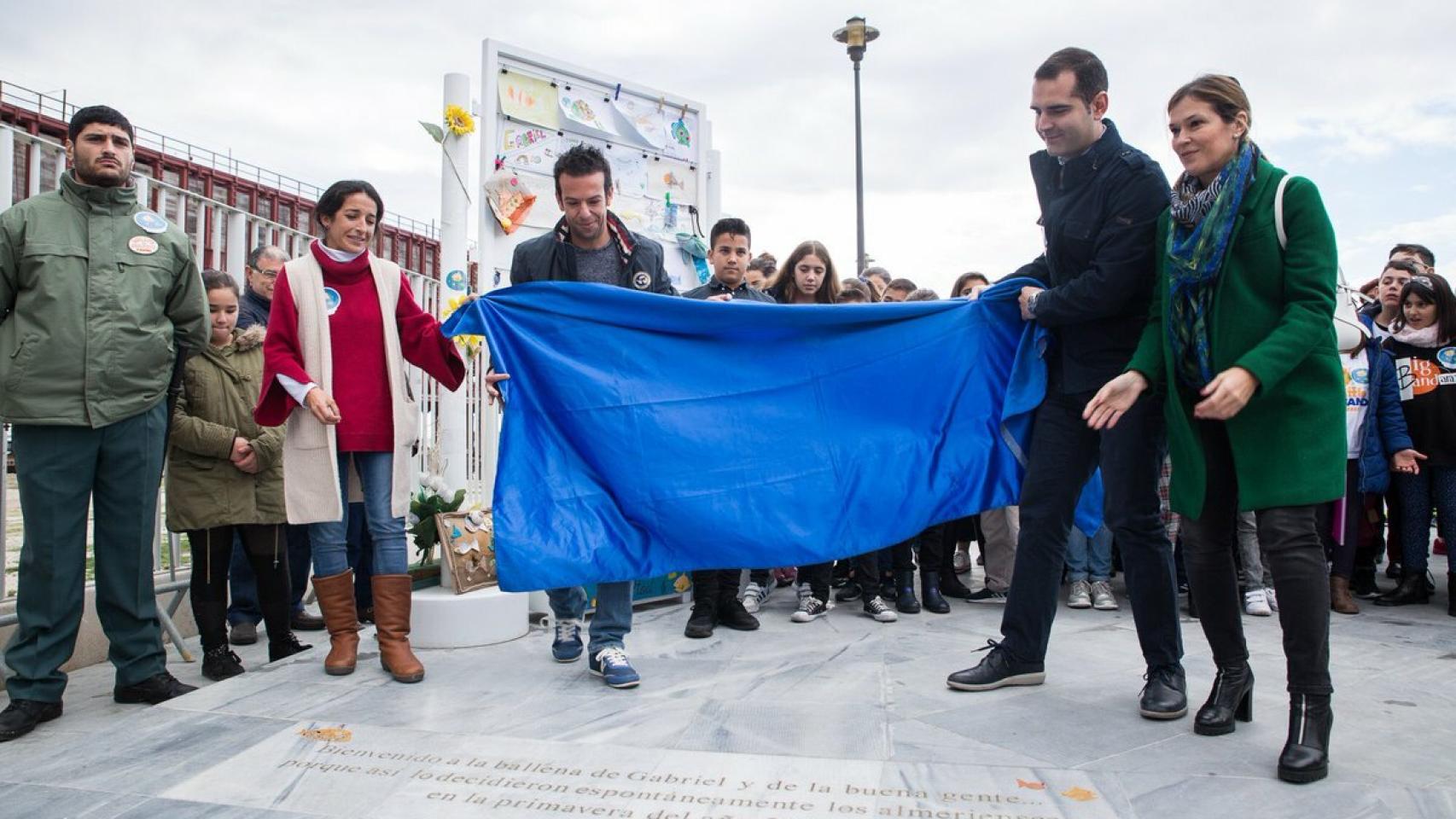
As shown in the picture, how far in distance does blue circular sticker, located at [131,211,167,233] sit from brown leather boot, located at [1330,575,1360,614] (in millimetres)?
5223

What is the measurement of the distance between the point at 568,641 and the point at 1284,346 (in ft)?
8.36

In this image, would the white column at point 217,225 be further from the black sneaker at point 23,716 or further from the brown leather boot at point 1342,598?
the brown leather boot at point 1342,598

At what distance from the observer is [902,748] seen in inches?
99.5

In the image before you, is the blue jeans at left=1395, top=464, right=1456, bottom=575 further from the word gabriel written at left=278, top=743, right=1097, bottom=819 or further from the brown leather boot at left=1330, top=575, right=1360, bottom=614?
the word gabriel written at left=278, top=743, right=1097, bottom=819

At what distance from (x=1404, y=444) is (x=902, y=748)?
3.91 meters

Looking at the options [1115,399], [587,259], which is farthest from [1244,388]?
[587,259]

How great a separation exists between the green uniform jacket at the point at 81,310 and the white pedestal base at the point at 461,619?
51.7 inches

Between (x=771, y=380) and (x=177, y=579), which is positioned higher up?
(x=771, y=380)

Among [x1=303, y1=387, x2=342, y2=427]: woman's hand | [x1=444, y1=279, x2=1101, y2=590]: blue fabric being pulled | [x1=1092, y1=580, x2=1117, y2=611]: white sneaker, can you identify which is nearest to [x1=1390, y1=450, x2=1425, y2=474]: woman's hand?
[x1=1092, y1=580, x2=1117, y2=611]: white sneaker

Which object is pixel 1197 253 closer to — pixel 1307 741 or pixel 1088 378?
pixel 1088 378

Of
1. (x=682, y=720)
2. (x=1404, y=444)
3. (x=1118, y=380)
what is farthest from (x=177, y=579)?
(x=1404, y=444)

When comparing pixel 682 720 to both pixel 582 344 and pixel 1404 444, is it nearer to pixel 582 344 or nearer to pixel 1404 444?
pixel 582 344

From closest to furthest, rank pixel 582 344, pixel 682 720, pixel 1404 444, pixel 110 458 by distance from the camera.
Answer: pixel 682 720
pixel 110 458
pixel 582 344
pixel 1404 444

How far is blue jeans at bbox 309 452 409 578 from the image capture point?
11.6ft
